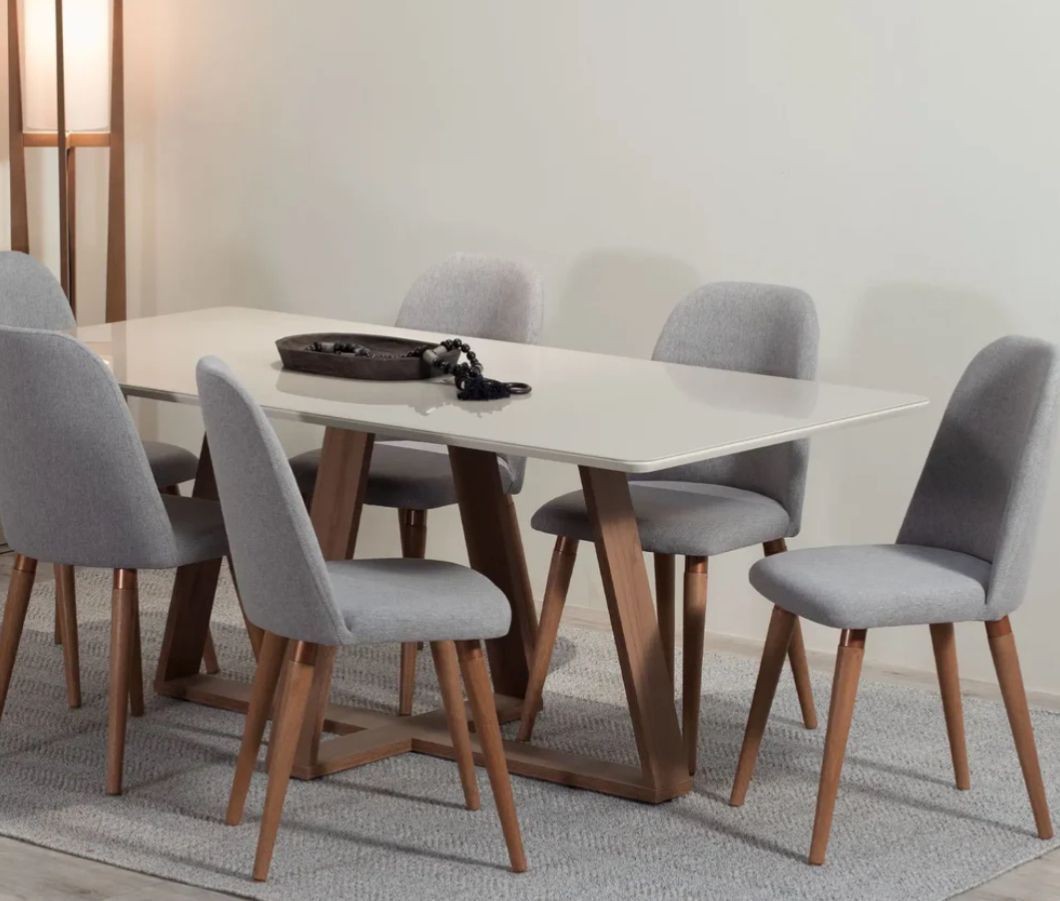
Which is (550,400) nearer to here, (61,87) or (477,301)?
(477,301)

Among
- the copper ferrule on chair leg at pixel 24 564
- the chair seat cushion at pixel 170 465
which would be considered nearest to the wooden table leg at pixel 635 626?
the copper ferrule on chair leg at pixel 24 564

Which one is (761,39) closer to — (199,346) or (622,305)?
(622,305)

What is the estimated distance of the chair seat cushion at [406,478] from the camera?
3660 millimetres

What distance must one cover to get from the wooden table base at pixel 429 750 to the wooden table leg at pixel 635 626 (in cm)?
5

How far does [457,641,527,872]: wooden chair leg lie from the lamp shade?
8.22 ft

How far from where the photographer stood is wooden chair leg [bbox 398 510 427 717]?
11.9ft

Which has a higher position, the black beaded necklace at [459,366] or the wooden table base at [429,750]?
the black beaded necklace at [459,366]

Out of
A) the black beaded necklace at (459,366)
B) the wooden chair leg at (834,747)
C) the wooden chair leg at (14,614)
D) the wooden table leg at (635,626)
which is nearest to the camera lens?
the wooden chair leg at (834,747)

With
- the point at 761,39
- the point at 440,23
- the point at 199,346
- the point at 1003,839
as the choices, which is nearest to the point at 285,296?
the point at 440,23

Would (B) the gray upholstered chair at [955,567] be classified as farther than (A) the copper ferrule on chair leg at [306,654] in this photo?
Yes

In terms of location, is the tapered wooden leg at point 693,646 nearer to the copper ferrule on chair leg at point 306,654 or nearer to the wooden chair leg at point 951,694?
the wooden chair leg at point 951,694

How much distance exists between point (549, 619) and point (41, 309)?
1.46 m

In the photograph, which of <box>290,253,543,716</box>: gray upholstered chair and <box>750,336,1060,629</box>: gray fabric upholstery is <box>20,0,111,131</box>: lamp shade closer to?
Answer: <box>290,253,543,716</box>: gray upholstered chair

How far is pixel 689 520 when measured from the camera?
3.35m
